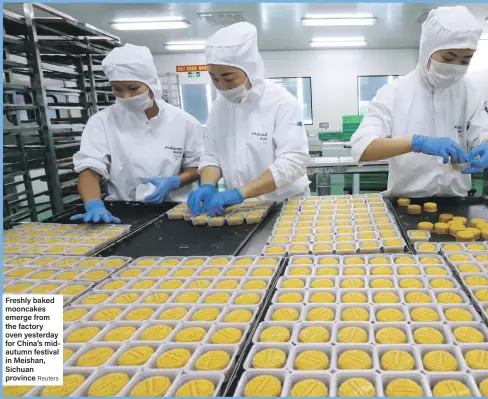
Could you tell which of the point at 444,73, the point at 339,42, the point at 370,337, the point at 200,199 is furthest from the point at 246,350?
the point at 339,42

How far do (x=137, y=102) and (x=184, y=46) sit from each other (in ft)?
21.1

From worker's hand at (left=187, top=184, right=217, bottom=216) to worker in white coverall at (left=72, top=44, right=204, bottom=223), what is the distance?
1.05 ft

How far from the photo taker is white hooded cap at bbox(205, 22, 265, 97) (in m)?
1.85

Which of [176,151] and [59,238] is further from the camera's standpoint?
[176,151]

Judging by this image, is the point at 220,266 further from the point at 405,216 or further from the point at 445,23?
the point at 445,23

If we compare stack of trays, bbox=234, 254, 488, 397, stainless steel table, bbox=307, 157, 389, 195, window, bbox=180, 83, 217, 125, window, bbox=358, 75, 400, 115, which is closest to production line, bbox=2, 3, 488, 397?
stack of trays, bbox=234, 254, 488, 397

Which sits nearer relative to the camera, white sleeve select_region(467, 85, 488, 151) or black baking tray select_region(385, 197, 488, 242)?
black baking tray select_region(385, 197, 488, 242)

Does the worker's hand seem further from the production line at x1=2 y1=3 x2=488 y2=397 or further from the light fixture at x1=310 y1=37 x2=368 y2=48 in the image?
the light fixture at x1=310 y1=37 x2=368 y2=48

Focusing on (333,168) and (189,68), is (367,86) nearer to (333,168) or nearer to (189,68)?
(189,68)

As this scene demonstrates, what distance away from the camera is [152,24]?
19.3 feet

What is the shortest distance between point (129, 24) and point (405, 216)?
225 inches

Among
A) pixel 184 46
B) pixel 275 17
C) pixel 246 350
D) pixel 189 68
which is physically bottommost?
pixel 246 350

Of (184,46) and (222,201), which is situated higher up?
(184,46)

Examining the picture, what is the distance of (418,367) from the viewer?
72 centimetres
